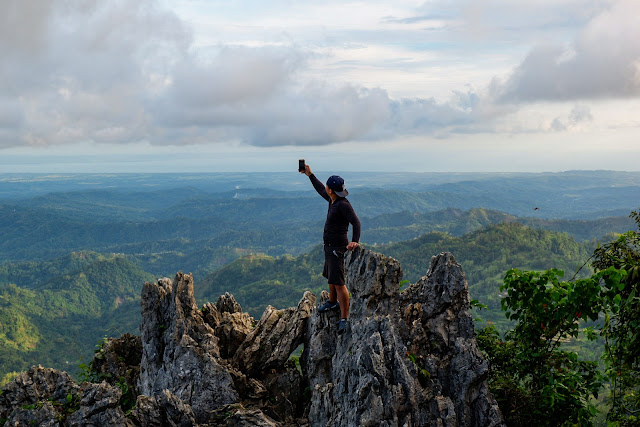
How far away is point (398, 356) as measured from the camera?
12719mm

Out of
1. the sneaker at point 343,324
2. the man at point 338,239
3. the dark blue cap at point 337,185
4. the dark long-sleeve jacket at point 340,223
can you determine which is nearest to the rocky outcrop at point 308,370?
the sneaker at point 343,324

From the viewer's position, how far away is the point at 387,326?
13250 mm

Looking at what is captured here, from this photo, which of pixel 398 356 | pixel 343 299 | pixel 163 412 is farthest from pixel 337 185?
pixel 163 412

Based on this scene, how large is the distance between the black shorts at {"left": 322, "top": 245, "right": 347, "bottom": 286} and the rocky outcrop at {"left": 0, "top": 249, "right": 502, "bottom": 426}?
37 centimetres

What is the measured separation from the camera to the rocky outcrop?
12.7m

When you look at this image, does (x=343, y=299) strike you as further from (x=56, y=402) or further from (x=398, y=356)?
(x=56, y=402)

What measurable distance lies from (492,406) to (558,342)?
280 cm

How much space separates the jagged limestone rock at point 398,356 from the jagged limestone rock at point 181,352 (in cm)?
344

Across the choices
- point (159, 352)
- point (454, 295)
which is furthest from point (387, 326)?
point (159, 352)

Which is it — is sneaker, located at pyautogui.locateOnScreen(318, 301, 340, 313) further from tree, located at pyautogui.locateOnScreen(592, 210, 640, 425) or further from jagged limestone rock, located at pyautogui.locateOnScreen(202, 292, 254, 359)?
tree, located at pyautogui.locateOnScreen(592, 210, 640, 425)

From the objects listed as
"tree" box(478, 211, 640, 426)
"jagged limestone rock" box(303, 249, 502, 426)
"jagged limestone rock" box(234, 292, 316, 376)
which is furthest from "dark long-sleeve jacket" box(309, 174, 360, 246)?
"tree" box(478, 211, 640, 426)

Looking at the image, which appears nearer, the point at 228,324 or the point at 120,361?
→ the point at 228,324

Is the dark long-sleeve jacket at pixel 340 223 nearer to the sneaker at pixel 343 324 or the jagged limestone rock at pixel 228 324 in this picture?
the sneaker at pixel 343 324

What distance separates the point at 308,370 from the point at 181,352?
5.03 meters
